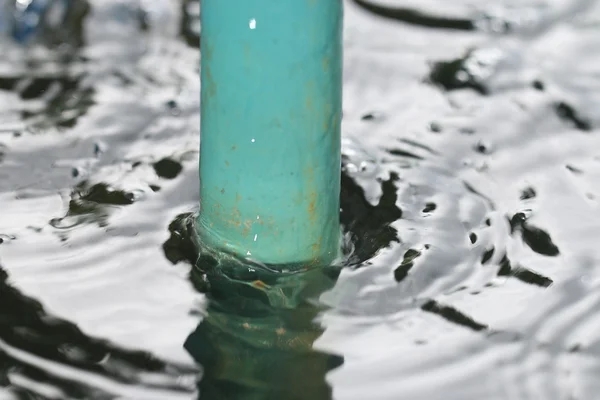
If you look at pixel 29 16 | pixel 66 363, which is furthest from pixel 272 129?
pixel 29 16

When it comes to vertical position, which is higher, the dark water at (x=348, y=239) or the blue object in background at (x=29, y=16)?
the blue object in background at (x=29, y=16)

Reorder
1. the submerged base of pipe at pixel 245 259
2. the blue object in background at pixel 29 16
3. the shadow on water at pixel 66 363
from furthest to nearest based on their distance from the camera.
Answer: the blue object in background at pixel 29 16 → the submerged base of pipe at pixel 245 259 → the shadow on water at pixel 66 363

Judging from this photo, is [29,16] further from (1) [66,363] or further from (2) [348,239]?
(1) [66,363]

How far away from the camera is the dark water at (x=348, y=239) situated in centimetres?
128

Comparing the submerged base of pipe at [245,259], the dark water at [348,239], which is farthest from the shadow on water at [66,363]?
the submerged base of pipe at [245,259]

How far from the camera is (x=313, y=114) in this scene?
4.38 ft

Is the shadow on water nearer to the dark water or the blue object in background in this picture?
the dark water

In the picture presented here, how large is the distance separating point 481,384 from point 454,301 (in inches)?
7.5

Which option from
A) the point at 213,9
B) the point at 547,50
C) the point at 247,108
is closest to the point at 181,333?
the point at 247,108

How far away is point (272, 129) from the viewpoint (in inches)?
52.1

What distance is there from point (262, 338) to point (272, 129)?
308 millimetres

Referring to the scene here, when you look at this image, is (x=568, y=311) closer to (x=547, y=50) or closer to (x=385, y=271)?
(x=385, y=271)

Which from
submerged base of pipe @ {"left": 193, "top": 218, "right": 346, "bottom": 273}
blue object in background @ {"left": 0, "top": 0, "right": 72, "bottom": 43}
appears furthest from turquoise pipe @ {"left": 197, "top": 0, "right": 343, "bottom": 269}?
blue object in background @ {"left": 0, "top": 0, "right": 72, "bottom": 43}

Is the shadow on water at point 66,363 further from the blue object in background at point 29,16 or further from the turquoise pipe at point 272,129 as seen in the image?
the blue object in background at point 29,16
